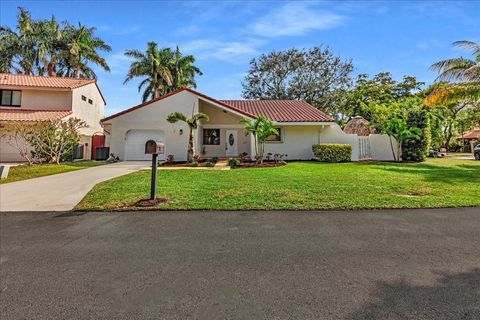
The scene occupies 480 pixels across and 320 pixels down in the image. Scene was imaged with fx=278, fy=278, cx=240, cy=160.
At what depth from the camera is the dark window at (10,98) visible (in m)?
22.2

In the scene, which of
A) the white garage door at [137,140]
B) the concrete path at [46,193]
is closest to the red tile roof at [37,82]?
the white garage door at [137,140]

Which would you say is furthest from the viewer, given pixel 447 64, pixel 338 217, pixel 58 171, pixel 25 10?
pixel 25 10

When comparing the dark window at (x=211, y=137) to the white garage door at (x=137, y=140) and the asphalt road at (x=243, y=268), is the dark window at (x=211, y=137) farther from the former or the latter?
the asphalt road at (x=243, y=268)

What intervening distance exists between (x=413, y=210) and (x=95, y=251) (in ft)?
21.1

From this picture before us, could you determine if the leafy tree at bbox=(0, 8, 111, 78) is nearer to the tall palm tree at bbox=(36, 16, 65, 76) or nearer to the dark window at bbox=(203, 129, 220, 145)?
the tall palm tree at bbox=(36, 16, 65, 76)

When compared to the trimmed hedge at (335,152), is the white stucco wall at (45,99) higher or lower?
higher

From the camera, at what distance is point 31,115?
2094 cm

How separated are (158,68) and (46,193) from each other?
26904 millimetres

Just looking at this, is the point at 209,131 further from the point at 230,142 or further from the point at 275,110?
the point at 275,110

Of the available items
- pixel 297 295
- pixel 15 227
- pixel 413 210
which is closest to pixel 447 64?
pixel 413 210

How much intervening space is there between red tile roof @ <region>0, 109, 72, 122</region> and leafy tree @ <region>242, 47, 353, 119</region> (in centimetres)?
2479

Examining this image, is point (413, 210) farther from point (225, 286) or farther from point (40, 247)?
point (40, 247)

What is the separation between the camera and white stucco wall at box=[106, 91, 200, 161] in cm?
1917

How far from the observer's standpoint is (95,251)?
413 centimetres
